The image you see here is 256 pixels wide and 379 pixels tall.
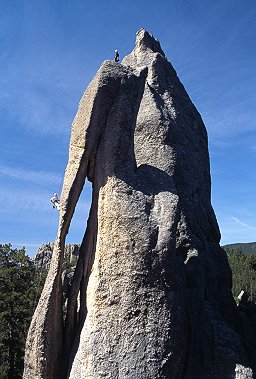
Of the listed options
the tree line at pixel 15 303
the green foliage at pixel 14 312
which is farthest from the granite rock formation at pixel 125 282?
the green foliage at pixel 14 312

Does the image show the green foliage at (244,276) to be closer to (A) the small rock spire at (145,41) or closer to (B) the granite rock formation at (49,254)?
(B) the granite rock formation at (49,254)

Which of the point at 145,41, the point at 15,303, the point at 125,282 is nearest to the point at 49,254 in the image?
the point at 15,303

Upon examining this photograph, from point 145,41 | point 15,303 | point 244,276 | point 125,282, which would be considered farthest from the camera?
point 244,276

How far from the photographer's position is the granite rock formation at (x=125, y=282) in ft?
26.3

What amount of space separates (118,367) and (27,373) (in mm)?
2046

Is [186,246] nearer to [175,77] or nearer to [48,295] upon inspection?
[48,295]

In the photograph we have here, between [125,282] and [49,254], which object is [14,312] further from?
[125,282]

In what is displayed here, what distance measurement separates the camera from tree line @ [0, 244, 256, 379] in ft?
79.9

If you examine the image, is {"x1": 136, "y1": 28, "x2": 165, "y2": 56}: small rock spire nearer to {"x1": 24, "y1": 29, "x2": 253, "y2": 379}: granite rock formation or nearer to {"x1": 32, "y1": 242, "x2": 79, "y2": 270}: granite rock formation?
{"x1": 24, "y1": 29, "x2": 253, "y2": 379}: granite rock formation

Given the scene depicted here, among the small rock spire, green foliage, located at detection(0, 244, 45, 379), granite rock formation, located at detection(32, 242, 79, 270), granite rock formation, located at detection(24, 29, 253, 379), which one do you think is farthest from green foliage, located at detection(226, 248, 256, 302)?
granite rock formation, located at detection(24, 29, 253, 379)

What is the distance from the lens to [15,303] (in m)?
25.2

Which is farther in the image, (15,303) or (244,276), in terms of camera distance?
(244,276)

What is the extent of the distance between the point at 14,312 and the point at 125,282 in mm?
18502

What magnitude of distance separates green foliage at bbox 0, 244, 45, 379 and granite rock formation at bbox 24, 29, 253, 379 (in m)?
14.7
